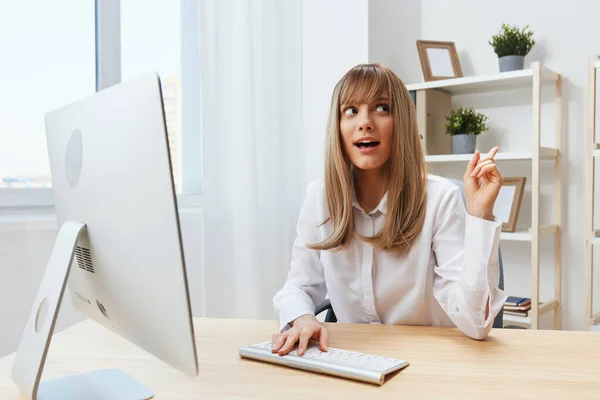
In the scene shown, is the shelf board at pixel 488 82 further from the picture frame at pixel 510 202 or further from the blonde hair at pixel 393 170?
the blonde hair at pixel 393 170

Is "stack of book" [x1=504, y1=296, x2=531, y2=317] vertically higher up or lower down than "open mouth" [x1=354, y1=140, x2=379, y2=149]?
lower down

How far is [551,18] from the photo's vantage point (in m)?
2.63

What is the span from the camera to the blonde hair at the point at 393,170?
4.41ft

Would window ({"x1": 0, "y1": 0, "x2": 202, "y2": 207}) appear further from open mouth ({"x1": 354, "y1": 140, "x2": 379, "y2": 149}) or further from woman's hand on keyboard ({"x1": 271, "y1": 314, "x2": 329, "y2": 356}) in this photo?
woman's hand on keyboard ({"x1": 271, "y1": 314, "x2": 329, "y2": 356})

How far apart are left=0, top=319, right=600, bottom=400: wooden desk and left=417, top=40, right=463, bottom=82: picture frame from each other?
1.81 meters

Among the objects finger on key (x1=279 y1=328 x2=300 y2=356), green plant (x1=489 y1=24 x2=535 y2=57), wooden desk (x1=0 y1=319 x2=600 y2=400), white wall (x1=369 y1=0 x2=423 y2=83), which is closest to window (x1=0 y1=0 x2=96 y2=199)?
wooden desk (x1=0 y1=319 x2=600 y2=400)

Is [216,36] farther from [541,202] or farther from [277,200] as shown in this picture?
[541,202]

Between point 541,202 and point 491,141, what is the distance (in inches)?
14.7

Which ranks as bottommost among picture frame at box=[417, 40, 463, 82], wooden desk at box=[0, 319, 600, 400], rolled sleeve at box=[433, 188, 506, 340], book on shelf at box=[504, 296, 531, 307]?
book on shelf at box=[504, 296, 531, 307]

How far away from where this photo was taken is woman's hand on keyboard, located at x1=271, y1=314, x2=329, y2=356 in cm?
100

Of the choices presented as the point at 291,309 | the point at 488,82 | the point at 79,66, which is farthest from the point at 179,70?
the point at 291,309

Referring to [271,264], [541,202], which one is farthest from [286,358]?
[541,202]

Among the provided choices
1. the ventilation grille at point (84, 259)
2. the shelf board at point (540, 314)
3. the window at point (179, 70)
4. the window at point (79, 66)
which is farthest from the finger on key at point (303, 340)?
the shelf board at point (540, 314)

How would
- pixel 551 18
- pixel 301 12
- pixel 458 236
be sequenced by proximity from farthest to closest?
pixel 301 12, pixel 551 18, pixel 458 236
